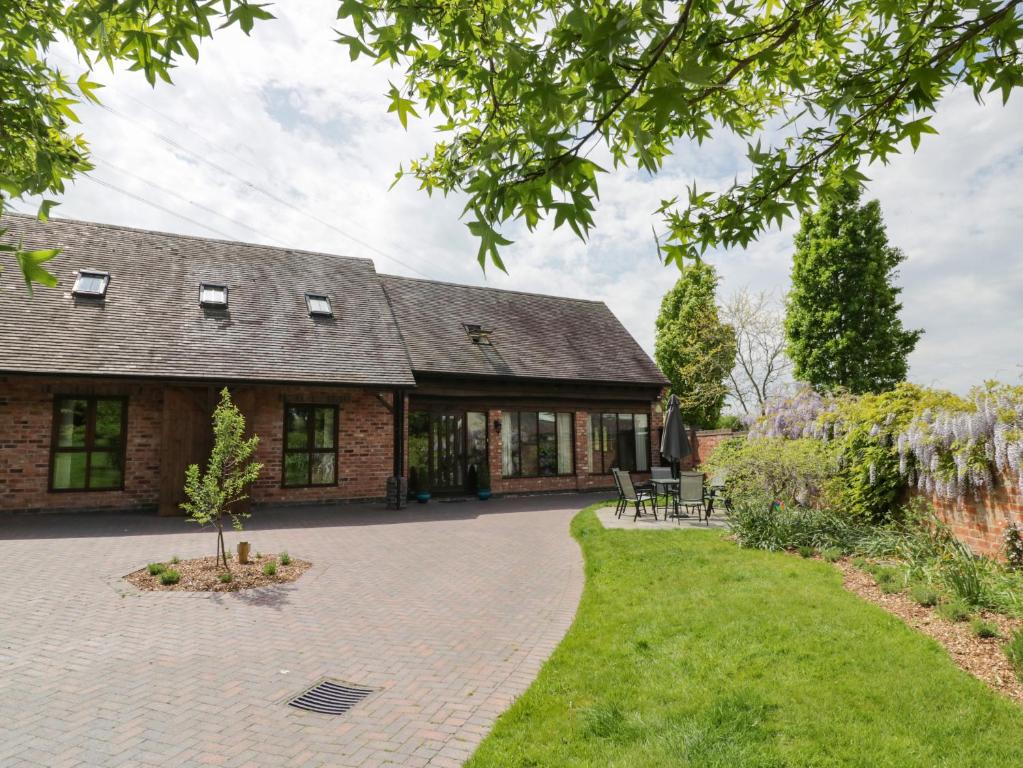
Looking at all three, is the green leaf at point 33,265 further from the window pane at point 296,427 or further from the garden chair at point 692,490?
the window pane at point 296,427

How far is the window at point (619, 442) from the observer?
59.4 feet

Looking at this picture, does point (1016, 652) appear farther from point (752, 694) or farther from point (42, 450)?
point (42, 450)

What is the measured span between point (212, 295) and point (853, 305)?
17418 millimetres

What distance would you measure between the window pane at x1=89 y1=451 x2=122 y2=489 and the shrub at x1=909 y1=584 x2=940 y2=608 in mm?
13611

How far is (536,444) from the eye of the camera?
1723 cm

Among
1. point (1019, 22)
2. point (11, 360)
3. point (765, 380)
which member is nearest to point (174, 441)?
point (11, 360)

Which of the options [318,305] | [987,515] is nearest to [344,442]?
[318,305]

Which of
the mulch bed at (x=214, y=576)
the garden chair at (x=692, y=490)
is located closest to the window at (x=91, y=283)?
the mulch bed at (x=214, y=576)

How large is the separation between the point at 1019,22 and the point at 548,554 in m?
7.67

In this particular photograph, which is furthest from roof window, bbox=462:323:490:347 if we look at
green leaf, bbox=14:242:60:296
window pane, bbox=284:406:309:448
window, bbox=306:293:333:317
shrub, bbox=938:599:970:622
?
green leaf, bbox=14:242:60:296

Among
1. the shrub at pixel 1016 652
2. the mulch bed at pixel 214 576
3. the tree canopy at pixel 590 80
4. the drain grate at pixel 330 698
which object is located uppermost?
the tree canopy at pixel 590 80

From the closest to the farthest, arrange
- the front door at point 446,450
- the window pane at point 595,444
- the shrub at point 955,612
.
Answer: the shrub at point 955,612 → the front door at point 446,450 → the window pane at point 595,444

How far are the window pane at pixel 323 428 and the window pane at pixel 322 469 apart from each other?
0.26 metres

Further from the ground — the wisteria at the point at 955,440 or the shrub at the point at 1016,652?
the wisteria at the point at 955,440
